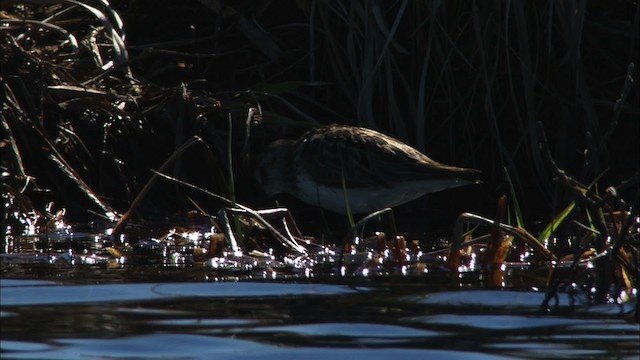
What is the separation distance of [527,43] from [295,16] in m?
1.63

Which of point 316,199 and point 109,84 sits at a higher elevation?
point 109,84

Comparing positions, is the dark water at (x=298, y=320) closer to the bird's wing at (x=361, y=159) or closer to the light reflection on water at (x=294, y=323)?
the light reflection on water at (x=294, y=323)

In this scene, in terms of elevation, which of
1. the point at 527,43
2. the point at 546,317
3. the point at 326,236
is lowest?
the point at 546,317

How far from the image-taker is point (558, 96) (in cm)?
717

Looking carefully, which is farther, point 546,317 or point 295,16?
point 295,16

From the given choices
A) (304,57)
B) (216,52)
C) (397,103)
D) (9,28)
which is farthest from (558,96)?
(9,28)

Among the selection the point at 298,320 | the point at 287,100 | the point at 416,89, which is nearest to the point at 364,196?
the point at 416,89

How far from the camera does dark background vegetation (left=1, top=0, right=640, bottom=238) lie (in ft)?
22.8

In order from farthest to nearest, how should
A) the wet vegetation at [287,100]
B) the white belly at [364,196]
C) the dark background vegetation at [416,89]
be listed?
the dark background vegetation at [416,89]
the white belly at [364,196]
the wet vegetation at [287,100]

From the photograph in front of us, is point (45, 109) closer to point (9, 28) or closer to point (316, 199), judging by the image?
point (9, 28)

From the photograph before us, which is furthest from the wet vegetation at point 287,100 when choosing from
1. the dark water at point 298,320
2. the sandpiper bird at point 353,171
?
the dark water at point 298,320

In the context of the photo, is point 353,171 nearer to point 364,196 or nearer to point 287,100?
point 364,196

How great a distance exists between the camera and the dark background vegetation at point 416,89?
6961 millimetres

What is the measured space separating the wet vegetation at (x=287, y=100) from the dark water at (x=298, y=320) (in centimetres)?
153
